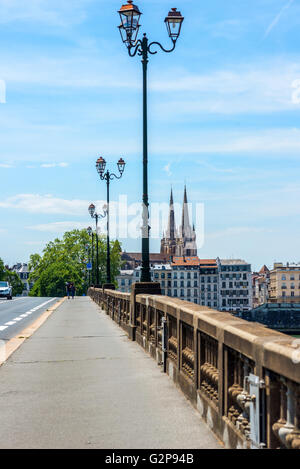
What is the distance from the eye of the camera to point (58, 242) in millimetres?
151375

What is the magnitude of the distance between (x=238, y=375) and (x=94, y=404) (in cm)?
312

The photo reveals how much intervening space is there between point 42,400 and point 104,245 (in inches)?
5641

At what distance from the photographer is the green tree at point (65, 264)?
453 feet

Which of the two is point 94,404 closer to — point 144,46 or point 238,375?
point 238,375

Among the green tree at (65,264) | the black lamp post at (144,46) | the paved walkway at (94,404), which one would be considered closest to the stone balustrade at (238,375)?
the paved walkway at (94,404)

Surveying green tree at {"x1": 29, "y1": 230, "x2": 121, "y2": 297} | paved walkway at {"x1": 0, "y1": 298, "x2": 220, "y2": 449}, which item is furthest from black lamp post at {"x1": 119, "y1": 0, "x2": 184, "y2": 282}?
green tree at {"x1": 29, "y1": 230, "x2": 121, "y2": 297}

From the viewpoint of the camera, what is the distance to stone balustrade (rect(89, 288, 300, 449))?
13.7ft

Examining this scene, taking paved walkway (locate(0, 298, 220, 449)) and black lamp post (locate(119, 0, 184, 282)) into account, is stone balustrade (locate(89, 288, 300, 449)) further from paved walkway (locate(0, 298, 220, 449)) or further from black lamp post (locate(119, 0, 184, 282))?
black lamp post (locate(119, 0, 184, 282))

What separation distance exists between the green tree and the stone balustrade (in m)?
129

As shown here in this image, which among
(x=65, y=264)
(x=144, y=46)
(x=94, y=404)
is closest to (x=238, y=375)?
(x=94, y=404)

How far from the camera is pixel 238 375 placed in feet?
18.4

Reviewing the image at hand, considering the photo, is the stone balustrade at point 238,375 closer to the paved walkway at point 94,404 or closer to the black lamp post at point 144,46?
the paved walkway at point 94,404

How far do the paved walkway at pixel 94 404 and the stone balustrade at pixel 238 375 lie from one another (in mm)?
283
